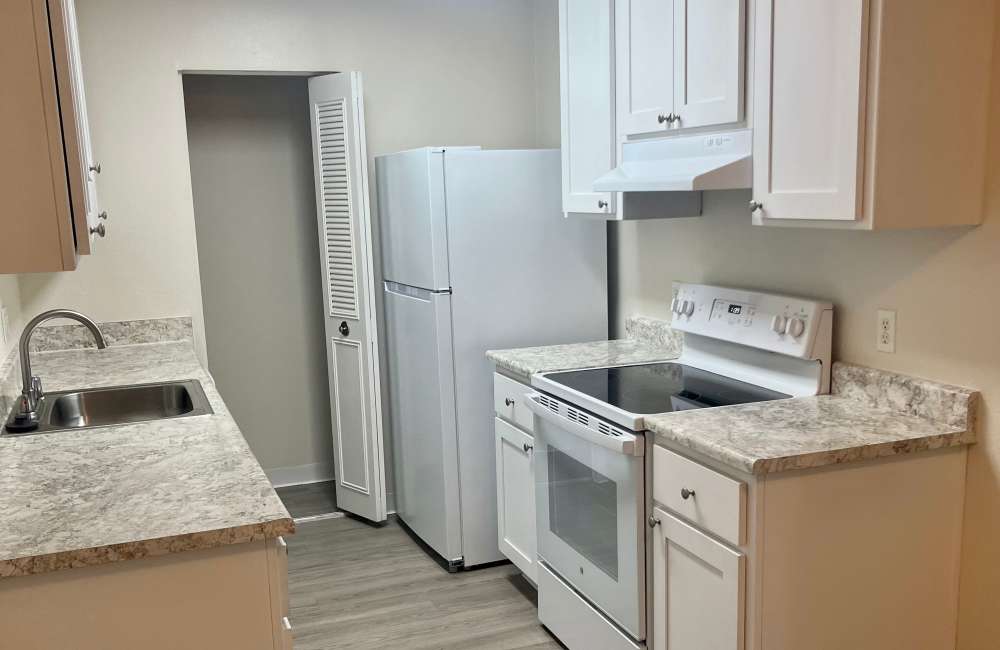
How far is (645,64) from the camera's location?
274 cm

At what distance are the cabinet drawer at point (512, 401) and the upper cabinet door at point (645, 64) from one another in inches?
38.9

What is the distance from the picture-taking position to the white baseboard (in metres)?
4.77

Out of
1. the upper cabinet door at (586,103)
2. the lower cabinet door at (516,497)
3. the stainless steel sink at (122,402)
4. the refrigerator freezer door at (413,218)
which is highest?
the upper cabinet door at (586,103)

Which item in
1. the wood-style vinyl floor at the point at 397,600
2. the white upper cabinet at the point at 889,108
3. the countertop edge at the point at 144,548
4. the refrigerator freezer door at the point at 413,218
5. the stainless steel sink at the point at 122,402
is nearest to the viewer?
the countertop edge at the point at 144,548

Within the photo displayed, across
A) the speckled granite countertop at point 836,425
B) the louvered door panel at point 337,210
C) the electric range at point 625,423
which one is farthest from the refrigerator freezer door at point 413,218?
the speckled granite countertop at point 836,425

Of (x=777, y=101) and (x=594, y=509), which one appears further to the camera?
(x=594, y=509)

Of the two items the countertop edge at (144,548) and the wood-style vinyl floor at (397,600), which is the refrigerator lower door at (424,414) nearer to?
the wood-style vinyl floor at (397,600)

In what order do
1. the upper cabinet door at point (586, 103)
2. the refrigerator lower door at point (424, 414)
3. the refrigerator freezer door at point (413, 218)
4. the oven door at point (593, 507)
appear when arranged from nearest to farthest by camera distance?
1. the oven door at point (593, 507)
2. the upper cabinet door at point (586, 103)
3. the refrigerator freezer door at point (413, 218)
4. the refrigerator lower door at point (424, 414)

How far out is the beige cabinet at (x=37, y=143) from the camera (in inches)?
62.9

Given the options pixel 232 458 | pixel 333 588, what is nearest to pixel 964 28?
pixel 232 458

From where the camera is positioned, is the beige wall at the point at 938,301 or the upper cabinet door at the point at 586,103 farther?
the upper cabinet door at the point at 586,103

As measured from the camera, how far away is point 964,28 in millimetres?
1999

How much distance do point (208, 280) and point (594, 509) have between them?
2.71 m

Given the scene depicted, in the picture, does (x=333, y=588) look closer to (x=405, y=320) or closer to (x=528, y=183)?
(x=405, y=320)
